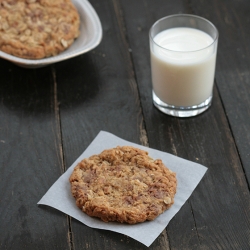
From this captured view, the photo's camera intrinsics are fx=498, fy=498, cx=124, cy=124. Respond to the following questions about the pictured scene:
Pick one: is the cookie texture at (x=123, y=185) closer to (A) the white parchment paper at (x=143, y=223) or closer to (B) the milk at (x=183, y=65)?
(A) the white parchment paper at (x=143, y=223)

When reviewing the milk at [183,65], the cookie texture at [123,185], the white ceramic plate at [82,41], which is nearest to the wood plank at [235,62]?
the milk at [183,65]

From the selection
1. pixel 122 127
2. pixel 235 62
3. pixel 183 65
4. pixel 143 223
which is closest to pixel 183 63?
pixel 183 65

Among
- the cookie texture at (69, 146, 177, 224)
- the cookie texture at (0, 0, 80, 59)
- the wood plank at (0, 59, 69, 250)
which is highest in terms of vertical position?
the cookie texture at (0, 0, 80, 59)

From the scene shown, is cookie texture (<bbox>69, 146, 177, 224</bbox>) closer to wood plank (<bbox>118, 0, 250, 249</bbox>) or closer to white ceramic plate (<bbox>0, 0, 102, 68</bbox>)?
wood plank (<bbox>118, 0, 250, 249</bbox>)

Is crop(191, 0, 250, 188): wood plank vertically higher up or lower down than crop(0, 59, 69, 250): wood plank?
lower down

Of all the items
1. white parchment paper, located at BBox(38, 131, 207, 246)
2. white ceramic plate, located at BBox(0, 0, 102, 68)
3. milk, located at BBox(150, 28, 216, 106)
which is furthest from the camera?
white ceramic plate, located at BBox(0, 0, 102, 68)

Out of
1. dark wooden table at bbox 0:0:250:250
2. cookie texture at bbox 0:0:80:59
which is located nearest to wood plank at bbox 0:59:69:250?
dark wooden table at bbox 0:0:250:250

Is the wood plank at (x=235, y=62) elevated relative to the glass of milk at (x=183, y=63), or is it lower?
lower
